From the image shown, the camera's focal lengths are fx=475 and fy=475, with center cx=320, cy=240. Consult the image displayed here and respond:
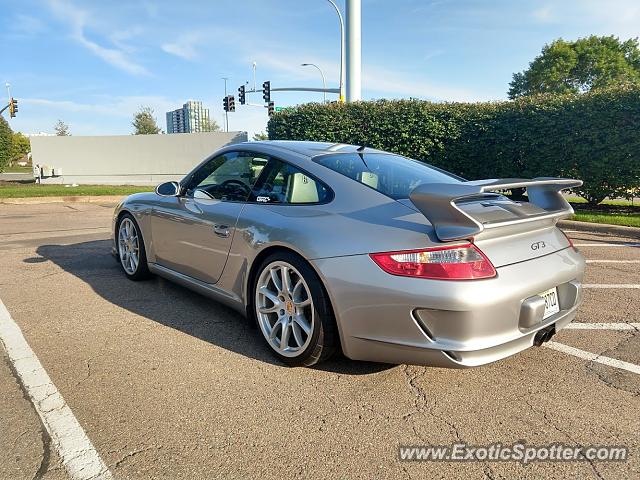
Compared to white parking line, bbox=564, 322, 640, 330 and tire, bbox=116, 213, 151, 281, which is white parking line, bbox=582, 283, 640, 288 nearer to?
white parking line, bbox=564, 322, 640, 330

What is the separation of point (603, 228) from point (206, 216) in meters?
7.28

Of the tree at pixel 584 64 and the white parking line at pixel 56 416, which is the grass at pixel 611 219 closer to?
the white parking line at pixel 56 416

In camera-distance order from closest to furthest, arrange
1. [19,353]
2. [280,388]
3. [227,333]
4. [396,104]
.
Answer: [280,388]
[19,353]
[227,333]
[396,104]

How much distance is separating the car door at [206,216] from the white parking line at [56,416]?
4.16 ft

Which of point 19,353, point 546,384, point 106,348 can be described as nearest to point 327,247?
point 546,384

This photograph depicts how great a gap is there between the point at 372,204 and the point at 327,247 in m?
0.37

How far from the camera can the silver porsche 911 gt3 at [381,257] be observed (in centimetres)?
237

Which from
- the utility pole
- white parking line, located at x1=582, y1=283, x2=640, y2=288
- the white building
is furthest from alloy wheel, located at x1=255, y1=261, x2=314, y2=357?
the white building

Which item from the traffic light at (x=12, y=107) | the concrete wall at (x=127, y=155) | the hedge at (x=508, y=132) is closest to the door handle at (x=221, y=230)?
the hedge at (x=508, y=132)

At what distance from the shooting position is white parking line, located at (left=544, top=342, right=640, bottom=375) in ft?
9.69

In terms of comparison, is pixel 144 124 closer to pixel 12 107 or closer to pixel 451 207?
pixel 12 107

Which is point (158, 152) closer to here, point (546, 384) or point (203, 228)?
point (203, 228)

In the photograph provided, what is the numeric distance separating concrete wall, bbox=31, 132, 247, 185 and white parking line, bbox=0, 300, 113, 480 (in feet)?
82.4

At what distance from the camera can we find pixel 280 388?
272 cm
